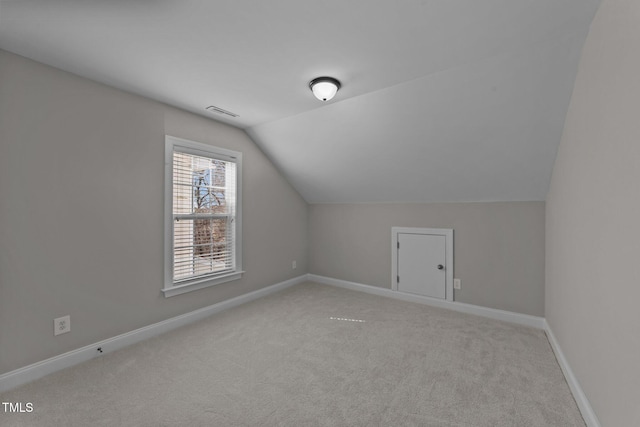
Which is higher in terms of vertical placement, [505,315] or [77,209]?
[77,209]

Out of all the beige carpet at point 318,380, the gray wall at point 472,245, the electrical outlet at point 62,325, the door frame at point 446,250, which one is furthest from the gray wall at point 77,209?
the door frame at point 446,250

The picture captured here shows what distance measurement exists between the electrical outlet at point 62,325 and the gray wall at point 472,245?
10.2ft

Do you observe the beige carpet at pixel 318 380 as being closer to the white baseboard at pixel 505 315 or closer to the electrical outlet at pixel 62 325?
A: the white baseboard at pixel 505 315

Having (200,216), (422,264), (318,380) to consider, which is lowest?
(318,380)

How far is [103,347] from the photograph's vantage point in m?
2.35

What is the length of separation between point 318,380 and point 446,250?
7.30 feet

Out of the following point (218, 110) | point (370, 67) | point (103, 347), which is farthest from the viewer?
point (218, 110)

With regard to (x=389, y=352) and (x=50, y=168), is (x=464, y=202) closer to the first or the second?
(x=389, y=352)

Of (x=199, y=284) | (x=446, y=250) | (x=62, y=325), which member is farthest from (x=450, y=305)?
(x=62, y=325)

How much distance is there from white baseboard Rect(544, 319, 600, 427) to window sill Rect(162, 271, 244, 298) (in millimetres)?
3135

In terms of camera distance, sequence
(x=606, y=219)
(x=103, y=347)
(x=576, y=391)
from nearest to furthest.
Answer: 1. (x=606, y=219)
2. (x=576, y=391)
3. (x=103, y=347)

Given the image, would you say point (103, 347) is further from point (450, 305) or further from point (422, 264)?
point (450, 305)

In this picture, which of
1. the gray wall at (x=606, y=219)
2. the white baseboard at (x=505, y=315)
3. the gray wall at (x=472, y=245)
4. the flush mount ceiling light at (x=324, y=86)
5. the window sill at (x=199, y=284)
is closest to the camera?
the gray wall at (x=606, y=219)

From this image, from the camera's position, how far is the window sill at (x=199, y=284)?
2.82m
